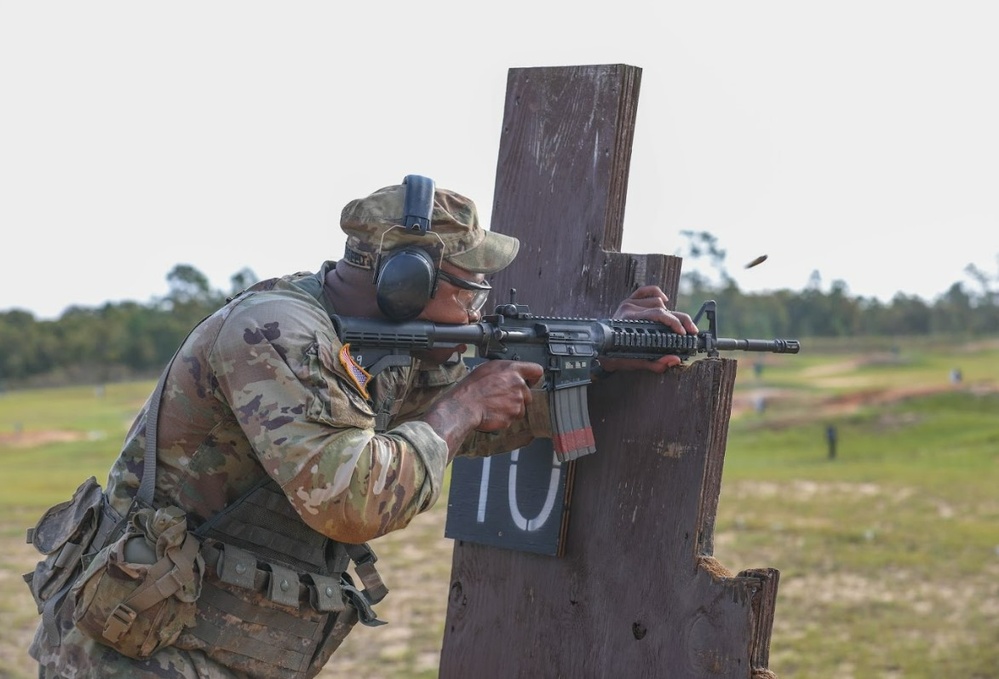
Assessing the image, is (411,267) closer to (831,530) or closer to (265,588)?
(265,588)

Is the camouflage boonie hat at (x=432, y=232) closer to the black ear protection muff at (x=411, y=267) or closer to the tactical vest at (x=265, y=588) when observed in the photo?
the black ear protection muff at (x=411, y=267)

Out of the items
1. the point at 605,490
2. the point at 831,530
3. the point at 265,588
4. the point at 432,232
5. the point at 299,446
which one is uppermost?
the point at 432,232

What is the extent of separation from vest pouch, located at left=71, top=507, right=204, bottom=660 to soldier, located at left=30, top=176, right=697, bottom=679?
0.05 feet

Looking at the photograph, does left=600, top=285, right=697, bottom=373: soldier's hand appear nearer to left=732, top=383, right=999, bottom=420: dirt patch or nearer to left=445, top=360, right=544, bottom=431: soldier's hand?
left=445, top=360, right=544, bottom=431: soldier's hand

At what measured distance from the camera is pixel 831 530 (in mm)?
13938

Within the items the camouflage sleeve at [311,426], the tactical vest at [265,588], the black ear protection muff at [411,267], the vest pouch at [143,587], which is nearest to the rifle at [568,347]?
the black ear protection muff at [411,267]

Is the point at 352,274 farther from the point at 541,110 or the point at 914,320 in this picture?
the point at 914,320

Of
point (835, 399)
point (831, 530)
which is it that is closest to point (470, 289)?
point (831, 530)

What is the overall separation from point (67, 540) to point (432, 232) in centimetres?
139

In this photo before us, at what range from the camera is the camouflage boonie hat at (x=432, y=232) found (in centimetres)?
341

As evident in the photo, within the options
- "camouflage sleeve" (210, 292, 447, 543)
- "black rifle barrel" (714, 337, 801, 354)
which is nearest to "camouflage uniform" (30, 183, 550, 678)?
"camouflage sleeve" (210, 292, 447, 543)

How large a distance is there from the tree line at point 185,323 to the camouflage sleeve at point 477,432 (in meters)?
27.8

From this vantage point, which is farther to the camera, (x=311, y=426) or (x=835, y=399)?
(x=835, y=399)

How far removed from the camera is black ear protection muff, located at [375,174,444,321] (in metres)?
3.33
